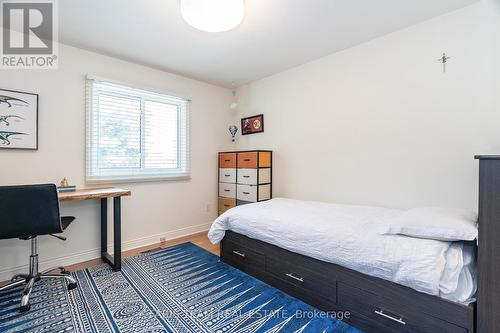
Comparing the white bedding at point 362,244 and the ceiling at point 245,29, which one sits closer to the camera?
the white bedding at point 362,244

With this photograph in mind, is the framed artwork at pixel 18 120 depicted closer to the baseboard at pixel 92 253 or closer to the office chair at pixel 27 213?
the office chair at pixel 27 213

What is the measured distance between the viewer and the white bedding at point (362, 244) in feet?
4.20

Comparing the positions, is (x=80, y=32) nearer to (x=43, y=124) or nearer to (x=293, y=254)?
(x=43, y=124)

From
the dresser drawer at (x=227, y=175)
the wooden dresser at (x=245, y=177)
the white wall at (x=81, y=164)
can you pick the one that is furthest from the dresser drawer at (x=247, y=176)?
the white wall at (x=81, y=164)

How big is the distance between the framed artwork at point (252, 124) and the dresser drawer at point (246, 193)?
3.16 feet

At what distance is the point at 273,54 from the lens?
2924 mm

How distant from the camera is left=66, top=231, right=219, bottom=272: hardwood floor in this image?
260 cm

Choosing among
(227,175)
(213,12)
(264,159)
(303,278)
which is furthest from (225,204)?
(213,12)

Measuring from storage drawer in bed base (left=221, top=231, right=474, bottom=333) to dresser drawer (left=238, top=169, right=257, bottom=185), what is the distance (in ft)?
4.04

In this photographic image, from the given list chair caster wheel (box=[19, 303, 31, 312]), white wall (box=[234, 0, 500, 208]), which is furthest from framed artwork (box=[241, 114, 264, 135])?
chair caster wheel (box=[19, 303, 31, 312])

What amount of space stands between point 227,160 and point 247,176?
Result: 55 cm

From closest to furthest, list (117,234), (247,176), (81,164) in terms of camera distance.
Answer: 1. (117,234)
2. (81,164)
3. (247,176)

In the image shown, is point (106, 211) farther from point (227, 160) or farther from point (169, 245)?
point (227, 160)

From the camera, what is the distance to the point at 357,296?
5.18 ft
